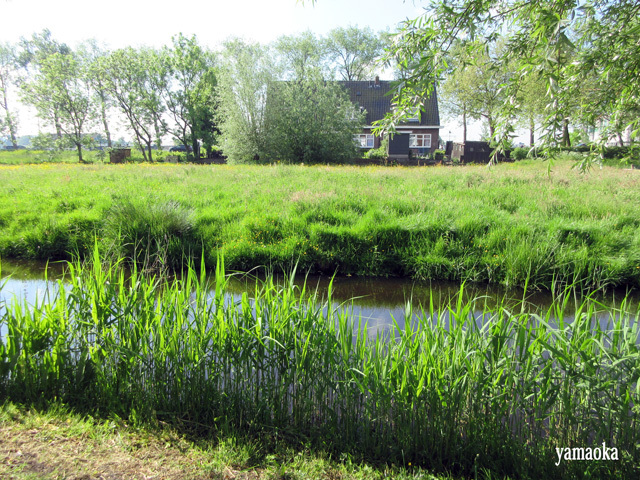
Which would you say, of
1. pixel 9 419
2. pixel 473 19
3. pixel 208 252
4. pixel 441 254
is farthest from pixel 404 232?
pixel 9 419

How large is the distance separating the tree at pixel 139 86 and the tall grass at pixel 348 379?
112 ft

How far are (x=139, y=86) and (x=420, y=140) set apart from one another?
2522cm

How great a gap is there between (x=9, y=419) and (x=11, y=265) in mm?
7055

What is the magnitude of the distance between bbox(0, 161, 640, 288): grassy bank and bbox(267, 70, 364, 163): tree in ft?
43.8

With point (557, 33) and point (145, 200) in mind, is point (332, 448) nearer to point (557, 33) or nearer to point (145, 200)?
point (557, 33)

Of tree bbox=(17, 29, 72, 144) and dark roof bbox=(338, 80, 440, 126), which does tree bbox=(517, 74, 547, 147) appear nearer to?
dark roof bbox=(338, 80, 440, 126)

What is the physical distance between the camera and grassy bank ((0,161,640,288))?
23.5 ft

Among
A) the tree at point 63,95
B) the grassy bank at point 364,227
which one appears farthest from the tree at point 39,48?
the grassy bank at point 364,227

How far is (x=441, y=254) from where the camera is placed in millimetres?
7613

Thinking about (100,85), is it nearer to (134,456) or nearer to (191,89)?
(191,89)

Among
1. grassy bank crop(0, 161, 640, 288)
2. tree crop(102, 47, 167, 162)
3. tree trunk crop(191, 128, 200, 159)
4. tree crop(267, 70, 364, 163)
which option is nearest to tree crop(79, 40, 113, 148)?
tree crop(102, 47, 167, 162)

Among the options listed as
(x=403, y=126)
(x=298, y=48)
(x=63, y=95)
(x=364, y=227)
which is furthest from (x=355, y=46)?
(x=364, y=227)

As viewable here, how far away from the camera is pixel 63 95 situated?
28.9 m

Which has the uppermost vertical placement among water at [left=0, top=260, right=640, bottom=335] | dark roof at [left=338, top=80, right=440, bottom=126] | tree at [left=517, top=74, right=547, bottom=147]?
dark roof at [left=338, top=80, right=440, bottom=126]
